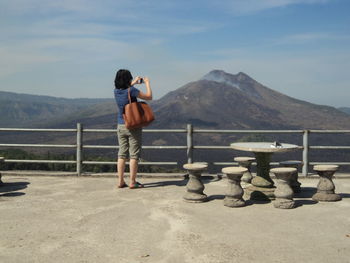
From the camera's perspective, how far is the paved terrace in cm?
399

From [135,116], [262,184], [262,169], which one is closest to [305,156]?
[262,169]

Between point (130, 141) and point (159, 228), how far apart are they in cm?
238

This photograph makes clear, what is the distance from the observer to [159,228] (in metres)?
4.86

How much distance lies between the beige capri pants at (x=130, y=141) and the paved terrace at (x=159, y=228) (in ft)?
2.23

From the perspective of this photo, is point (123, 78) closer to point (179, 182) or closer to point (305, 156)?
point (179, 182)

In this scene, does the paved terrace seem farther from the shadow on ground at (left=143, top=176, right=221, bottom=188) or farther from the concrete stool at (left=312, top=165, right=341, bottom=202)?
the shadow on ground at (left=143, top=176, right=221, bottom=188)

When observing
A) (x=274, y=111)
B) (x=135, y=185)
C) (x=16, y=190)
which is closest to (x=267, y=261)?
(x=135, y=185)

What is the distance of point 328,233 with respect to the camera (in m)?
4.65

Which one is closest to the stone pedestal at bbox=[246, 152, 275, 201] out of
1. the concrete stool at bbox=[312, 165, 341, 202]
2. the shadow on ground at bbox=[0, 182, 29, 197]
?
the concrete stool at bbox=[312, 165, 341, 202]

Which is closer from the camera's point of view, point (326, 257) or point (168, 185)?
point (326, 257)

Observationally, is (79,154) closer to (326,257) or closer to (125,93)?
(125,93)

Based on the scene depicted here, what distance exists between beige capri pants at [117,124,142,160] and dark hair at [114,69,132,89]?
0.72m

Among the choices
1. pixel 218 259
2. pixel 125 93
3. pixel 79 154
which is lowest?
pixel 218 259

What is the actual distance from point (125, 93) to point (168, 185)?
207cm
